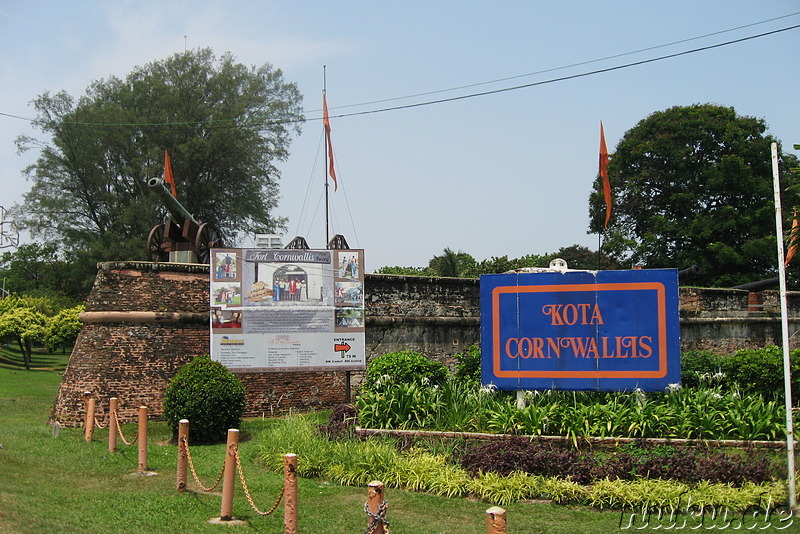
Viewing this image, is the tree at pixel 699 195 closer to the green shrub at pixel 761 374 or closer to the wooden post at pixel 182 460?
the green shrub at pixel 761 374

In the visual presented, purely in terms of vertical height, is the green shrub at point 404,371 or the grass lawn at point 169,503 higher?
the green shrub at point 404,371

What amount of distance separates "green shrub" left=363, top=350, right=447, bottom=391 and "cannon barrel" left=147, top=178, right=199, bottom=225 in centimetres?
722

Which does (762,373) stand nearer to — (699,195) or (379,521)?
(379,521)

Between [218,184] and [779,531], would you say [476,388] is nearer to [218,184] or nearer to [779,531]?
[779,531]

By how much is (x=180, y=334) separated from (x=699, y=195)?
23915mm

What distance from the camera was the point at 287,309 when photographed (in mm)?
14398

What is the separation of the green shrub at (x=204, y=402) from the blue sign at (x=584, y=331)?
410 cm

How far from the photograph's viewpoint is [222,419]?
39.9 ft

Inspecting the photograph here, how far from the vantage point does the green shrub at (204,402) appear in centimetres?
1198

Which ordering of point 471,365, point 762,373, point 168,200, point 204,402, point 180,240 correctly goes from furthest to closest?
point 180,240 < point 168,200 < point 471,365 < point 762,373 < point 204,402

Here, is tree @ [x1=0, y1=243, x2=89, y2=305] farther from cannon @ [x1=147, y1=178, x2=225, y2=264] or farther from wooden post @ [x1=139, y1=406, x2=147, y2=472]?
wooden post @ [x1=139, y1=406, x2=147, y2=472]

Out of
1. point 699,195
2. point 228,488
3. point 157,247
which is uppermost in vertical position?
point 699,195
